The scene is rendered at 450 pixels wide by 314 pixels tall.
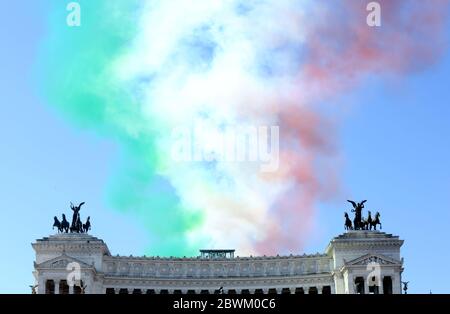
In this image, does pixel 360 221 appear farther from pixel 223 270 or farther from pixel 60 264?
pixel 60 264

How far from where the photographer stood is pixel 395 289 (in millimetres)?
112875

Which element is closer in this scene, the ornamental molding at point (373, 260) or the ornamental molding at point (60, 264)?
the ornamental molding at point (60, 264)

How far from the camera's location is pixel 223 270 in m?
120

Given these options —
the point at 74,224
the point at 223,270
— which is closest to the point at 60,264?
the point at 74,224

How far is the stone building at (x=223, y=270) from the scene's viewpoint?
371 ft

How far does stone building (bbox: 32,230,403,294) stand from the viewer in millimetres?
113062

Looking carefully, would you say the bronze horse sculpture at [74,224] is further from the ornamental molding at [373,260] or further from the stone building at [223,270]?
the ornamental molding at [373,260]

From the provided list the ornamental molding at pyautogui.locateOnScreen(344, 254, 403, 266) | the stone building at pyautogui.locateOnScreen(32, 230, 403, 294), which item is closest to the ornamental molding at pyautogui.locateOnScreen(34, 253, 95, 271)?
the stone building at pyautogui.locateOnScreen(32, 230, 403, 294)

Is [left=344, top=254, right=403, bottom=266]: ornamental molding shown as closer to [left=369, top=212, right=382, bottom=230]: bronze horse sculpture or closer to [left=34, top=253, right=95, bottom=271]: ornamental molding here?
[left=369, top=212, right=382, bottom=230]: bronze horse sculpture

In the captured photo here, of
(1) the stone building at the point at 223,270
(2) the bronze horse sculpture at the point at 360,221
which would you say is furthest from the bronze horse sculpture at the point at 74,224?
(2) the bronze horse sculpture at the point at 360,221
